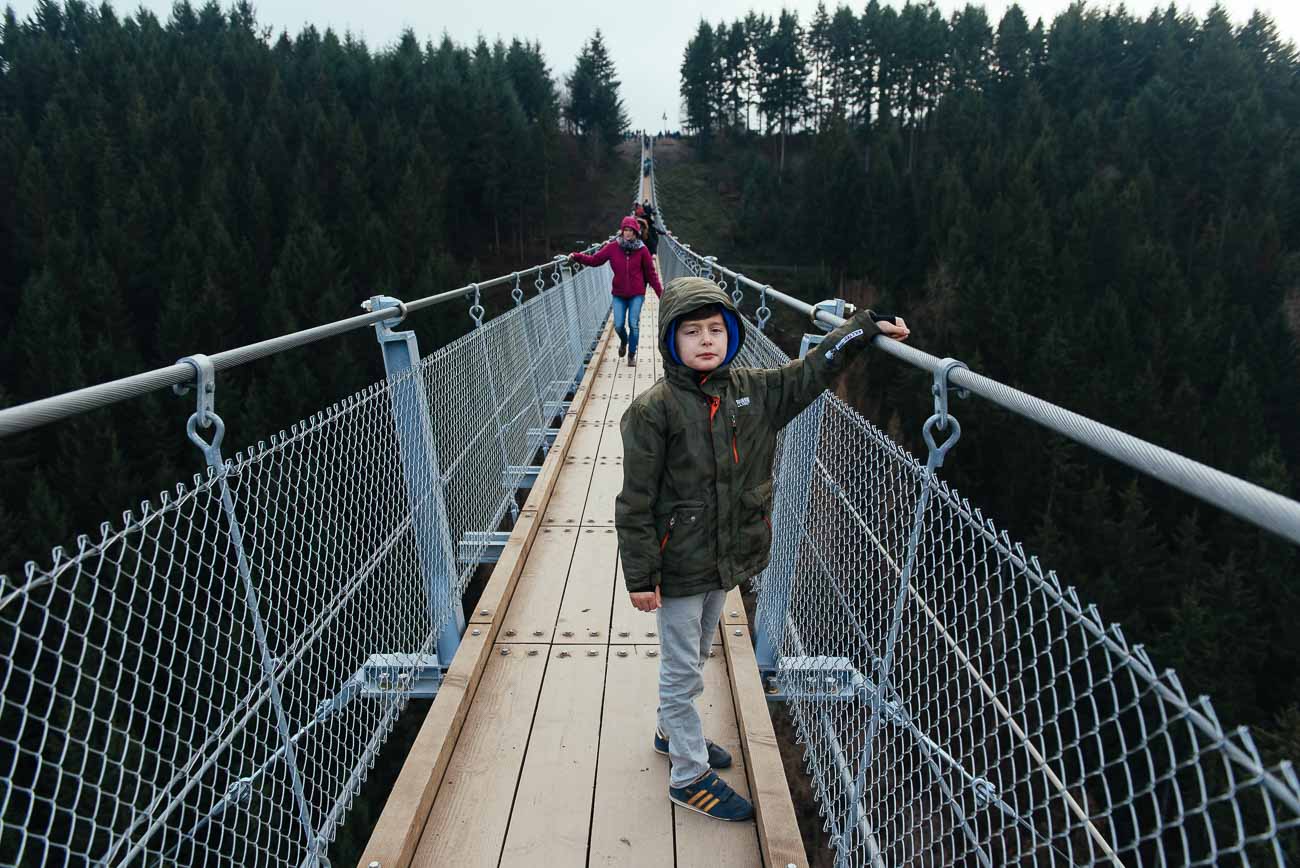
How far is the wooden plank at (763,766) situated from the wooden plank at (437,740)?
0.90 metres

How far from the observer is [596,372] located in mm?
8891

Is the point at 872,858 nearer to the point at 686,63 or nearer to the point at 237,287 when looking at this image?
the point at 237,287

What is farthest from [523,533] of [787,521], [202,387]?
[202,387]

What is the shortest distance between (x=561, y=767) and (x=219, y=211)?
4295cm

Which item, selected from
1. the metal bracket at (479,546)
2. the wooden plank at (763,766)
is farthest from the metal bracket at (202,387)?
the metal bracket at (479,546)

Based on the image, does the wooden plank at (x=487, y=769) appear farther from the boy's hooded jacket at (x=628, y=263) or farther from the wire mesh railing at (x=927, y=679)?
the boy's hooded jacket at (x=628, y=263)

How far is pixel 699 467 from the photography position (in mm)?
2182

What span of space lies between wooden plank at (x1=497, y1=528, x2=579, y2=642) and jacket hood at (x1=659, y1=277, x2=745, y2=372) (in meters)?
1.59

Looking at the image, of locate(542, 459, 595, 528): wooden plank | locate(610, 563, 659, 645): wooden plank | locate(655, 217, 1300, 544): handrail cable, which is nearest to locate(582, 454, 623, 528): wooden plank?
locate(542, 459, 595, 528): wooden plank

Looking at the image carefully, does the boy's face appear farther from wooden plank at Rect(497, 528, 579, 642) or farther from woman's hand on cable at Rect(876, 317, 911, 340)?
wooden plank at Rect(497, 528, 579, 642)

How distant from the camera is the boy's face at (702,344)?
219 cm

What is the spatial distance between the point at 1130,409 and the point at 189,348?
116 feet

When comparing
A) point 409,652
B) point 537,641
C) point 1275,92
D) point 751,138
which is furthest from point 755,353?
point 751,138

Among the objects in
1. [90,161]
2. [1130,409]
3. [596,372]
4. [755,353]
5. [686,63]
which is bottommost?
[1130,409]
